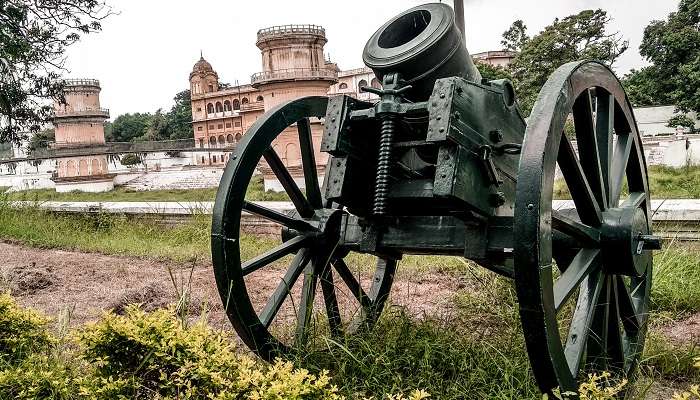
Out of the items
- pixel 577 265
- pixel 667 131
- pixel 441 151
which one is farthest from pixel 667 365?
pixel 667 131

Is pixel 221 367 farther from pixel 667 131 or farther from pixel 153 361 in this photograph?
pixel 667 131

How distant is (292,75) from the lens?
31.1m

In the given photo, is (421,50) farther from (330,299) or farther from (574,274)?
(330,299)

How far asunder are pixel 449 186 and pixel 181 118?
244 ft

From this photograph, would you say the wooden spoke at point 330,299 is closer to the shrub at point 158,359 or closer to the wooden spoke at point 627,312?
the shrub at point 158,359

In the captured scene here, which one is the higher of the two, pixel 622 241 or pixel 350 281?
pixel 622 241

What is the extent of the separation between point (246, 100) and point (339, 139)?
2329 inches

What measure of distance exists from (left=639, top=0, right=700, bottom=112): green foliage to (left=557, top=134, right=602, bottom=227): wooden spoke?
109 feet

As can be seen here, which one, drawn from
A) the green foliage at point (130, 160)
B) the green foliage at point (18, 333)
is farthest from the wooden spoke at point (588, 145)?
the green foliage at point (130, 160)

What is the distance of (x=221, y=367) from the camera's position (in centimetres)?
226

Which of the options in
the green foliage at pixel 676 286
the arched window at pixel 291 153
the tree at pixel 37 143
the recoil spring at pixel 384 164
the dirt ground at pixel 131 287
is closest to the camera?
the recoil spring at pixel 384 164

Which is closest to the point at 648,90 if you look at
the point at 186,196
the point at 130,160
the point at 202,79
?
the point at 186,196

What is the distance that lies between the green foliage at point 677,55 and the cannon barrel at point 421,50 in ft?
108

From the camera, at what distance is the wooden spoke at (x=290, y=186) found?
10.9ft
